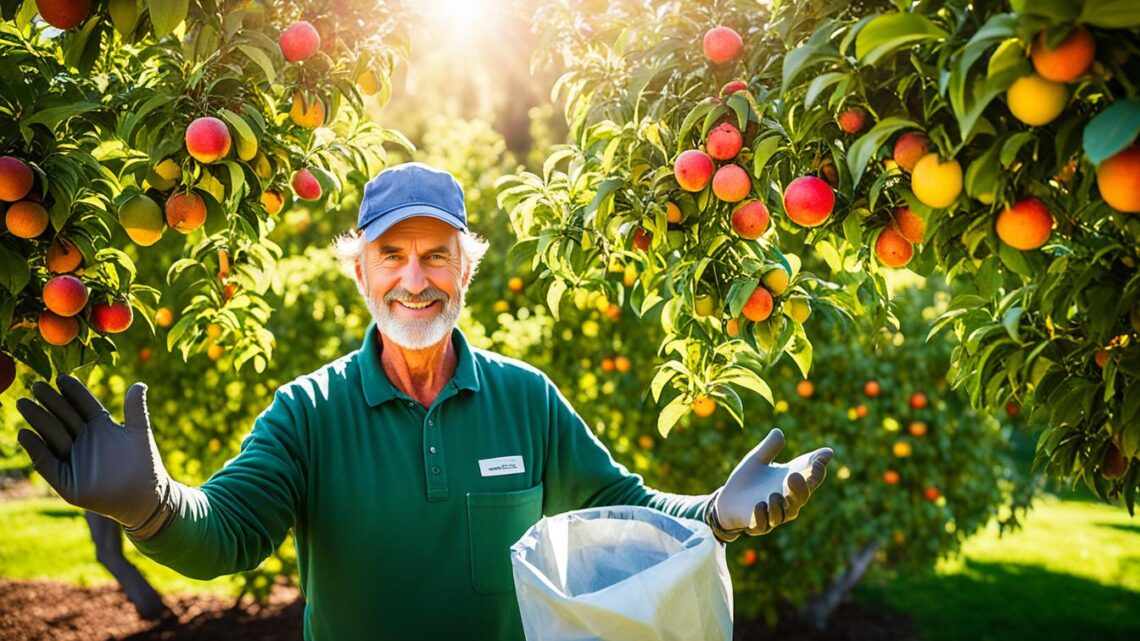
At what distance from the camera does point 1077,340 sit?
161 cm

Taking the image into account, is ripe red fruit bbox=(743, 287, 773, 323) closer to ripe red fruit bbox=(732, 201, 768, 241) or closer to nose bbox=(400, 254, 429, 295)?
ripe red fruit bbox=(732, 201, 768, 241)

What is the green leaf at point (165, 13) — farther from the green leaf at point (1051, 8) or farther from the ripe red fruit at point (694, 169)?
the green leaf at point (1051, 8)

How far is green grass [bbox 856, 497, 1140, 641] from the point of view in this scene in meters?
4.79

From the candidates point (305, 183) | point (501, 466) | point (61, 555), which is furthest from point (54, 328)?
point (61, 555)

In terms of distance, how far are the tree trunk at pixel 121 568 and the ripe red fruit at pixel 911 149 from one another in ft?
15.1

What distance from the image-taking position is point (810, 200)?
1570mm

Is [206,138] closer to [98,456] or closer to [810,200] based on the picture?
[98,456]

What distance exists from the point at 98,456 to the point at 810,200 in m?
1.25

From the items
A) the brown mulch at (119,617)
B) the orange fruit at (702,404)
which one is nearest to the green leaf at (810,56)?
the orange fruit at (702,404)

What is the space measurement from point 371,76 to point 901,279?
3.00 metres

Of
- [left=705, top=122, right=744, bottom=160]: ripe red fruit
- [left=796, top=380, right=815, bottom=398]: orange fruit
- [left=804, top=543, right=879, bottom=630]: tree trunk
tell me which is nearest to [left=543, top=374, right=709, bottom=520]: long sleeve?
[left=705, top=122, right=744, bottom=160]: ripe red fruit

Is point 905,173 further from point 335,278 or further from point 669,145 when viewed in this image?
point 335,278

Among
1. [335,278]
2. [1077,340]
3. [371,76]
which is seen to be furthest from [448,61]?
[1077,340]

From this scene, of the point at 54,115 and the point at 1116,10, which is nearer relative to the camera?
the point at 1116,10
